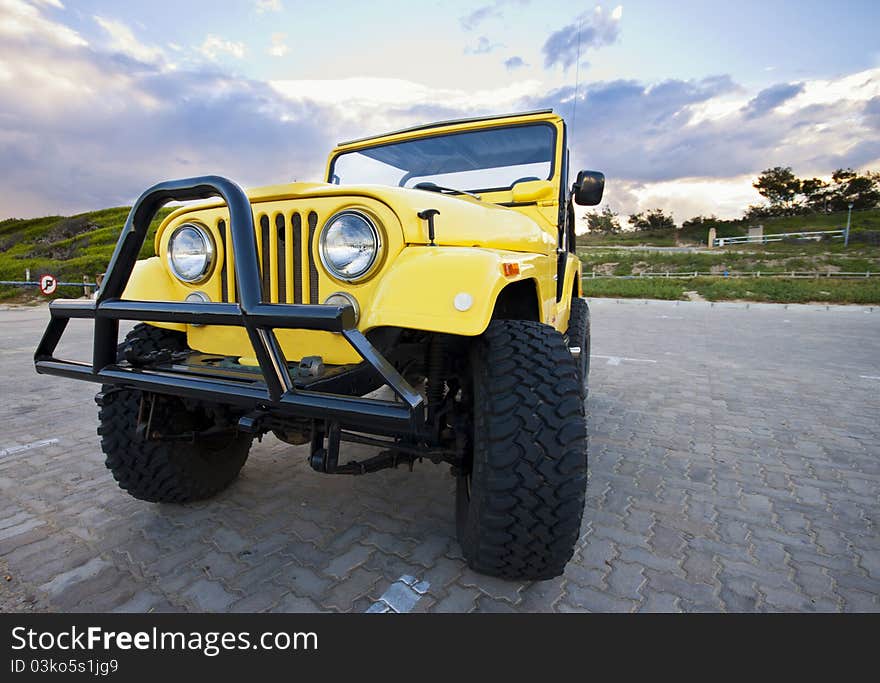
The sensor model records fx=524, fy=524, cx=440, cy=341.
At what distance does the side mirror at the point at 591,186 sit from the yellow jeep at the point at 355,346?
1050 millimetres

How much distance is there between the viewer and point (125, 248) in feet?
5.93

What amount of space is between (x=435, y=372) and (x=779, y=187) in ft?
208

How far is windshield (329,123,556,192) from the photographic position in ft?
10.6

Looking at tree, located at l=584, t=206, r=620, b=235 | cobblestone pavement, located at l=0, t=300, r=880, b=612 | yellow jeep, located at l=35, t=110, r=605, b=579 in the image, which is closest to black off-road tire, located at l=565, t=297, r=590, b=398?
cobblestone pavement, located at l=0, t=300, r=880, b=612

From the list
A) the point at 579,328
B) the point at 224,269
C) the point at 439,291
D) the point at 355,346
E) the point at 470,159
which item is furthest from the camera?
the point at 579,328

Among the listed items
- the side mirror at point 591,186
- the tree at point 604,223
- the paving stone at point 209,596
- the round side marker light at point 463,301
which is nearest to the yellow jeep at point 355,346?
the round side marker light at point 463,301

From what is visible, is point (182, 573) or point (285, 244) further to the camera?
point (182, 573)

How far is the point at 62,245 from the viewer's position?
2262cm

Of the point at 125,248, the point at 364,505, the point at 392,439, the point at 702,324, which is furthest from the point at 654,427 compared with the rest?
the point at 702,324

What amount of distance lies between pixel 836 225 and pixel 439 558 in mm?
52816

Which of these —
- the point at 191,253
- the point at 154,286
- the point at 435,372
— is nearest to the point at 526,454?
the point at 435,372

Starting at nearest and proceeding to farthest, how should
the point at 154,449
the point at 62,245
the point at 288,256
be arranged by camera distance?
the point at 288,256, the point at 154,449, the point at 62,245

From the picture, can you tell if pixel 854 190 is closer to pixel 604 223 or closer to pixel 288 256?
pixel 604 223

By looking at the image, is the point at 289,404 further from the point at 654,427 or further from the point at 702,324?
the point at 702,324
